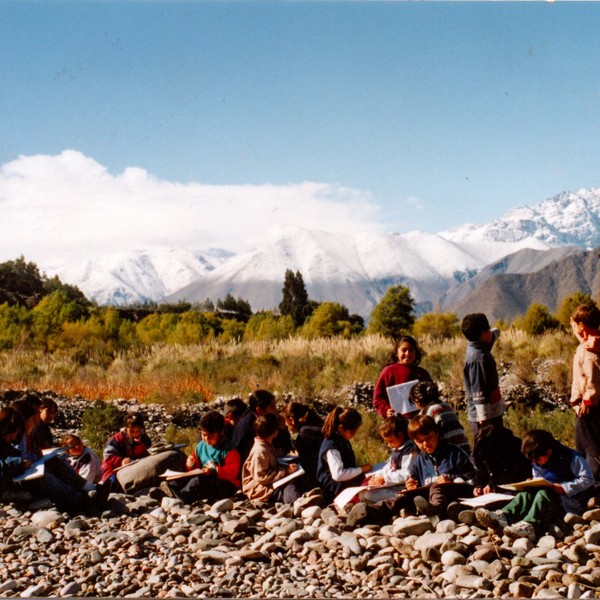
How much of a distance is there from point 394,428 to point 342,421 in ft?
1.40

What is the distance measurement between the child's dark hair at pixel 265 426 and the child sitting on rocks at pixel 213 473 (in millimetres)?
406

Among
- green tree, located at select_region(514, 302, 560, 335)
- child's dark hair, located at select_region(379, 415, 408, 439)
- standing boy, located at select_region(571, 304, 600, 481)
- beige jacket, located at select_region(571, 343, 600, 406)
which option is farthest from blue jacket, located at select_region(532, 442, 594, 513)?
green tree, located at select_region(514, 302, 560, 335)

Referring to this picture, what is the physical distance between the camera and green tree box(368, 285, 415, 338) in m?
29.5

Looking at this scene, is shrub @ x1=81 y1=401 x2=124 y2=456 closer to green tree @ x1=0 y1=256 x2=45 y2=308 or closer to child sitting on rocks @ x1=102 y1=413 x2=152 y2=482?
child sitting on rocks @ x1=102 y1=413 x2=152 y2=482

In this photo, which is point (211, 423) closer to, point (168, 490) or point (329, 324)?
point (168, 490)

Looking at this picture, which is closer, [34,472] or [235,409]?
[34,472]

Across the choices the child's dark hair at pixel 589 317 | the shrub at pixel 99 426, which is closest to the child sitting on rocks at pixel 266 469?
the child's dark hair at pixel 589 317

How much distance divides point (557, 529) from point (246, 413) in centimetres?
296

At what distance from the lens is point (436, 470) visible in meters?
5.58

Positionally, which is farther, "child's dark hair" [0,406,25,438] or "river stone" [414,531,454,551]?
"child's dark hair" [0,406,25,438]

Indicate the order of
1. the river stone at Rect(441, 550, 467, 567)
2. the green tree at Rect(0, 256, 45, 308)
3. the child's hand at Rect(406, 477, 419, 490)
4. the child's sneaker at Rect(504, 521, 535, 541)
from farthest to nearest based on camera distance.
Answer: the green tree at Rect(0, 256, 45, 308)
the child's hand at Rect(406, 477, 419, 490)
the child's sneaker at Rect(504, 521, 535, 541)
the river stone at Rect(441, 550, 467, 567)

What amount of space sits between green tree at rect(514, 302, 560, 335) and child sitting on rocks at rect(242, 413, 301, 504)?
22.3m

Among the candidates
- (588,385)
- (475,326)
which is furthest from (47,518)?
(588,385)

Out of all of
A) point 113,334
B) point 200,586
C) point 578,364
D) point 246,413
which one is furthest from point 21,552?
point 113,334
